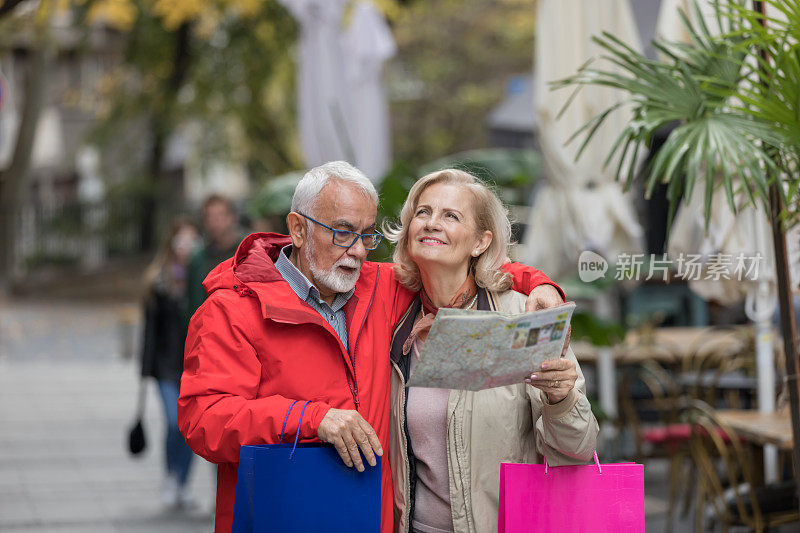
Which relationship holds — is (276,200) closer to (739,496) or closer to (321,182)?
(739,496)

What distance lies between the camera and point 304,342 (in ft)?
9.78

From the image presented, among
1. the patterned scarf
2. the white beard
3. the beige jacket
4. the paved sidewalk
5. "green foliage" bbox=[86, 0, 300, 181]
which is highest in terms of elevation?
"green foliage" bbox=[86, 0, 300, 181]

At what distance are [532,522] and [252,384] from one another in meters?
0.85

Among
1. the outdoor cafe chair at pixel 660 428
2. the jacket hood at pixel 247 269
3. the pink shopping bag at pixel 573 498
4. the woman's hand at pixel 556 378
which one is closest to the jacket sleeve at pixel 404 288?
the jacket hood at pixel 247 269

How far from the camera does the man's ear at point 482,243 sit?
316 cm

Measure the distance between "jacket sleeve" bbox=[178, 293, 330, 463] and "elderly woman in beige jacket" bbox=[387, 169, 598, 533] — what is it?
1.24 feet

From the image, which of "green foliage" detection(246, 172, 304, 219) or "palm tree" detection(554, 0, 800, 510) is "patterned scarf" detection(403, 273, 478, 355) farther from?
"green foliage" detection(246, 172, 304, 219)

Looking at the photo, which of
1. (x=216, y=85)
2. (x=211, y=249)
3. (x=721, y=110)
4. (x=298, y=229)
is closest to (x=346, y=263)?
(x=298, y=229)

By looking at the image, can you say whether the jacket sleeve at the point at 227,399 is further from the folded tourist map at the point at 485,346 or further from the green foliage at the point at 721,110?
the green foliage at the point at 721,110

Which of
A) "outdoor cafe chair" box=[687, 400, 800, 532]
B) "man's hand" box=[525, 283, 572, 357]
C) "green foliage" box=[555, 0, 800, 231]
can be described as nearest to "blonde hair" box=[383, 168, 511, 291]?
"man's hand" box=[525, 283, 572, 357]

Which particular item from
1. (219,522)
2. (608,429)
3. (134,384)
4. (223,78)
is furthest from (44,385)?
(219,522)

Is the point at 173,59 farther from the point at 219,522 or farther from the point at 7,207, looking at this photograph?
the point at 219,522

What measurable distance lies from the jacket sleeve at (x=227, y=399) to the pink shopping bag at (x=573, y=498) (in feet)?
1.89

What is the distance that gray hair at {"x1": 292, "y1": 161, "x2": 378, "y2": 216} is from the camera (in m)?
3.10
